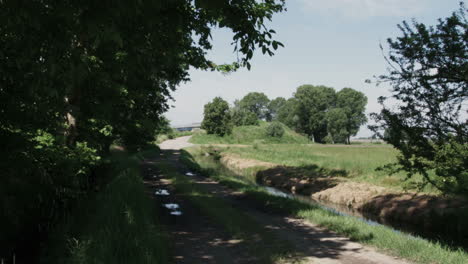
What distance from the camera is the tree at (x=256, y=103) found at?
13212 cm

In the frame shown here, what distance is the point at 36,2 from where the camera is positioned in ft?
10.8

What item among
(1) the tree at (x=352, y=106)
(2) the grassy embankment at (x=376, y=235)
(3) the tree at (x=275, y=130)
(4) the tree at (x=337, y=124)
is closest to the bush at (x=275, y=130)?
(3) the tree at (x=275, y=130)

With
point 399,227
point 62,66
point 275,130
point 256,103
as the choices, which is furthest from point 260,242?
point 256,103

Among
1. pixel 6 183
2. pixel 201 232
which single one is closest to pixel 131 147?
pixel 201 232

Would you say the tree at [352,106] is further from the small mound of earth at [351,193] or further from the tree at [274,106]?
the small mound of earth at [351,193]

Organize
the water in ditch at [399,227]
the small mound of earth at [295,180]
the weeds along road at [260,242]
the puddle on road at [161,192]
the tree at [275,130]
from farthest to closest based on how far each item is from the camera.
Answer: the tree at [275,130], the small mound of earth at [295,180], the puddle on road at [161,192], the water in ditch at [399,227], the weeds along road at [260,242]

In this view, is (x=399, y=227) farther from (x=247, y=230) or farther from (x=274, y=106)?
(x=274, y=106)

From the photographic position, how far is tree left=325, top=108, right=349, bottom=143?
77812 millimetres

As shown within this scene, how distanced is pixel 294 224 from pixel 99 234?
218 inches

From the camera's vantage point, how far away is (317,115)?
80.8m

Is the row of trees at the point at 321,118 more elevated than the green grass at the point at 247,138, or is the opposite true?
the row of trees at the point at 321,118

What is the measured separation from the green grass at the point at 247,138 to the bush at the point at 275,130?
91cm

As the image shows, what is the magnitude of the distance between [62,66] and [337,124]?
3080 inches

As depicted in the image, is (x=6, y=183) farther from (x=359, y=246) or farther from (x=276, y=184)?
(x=276, y=184)
